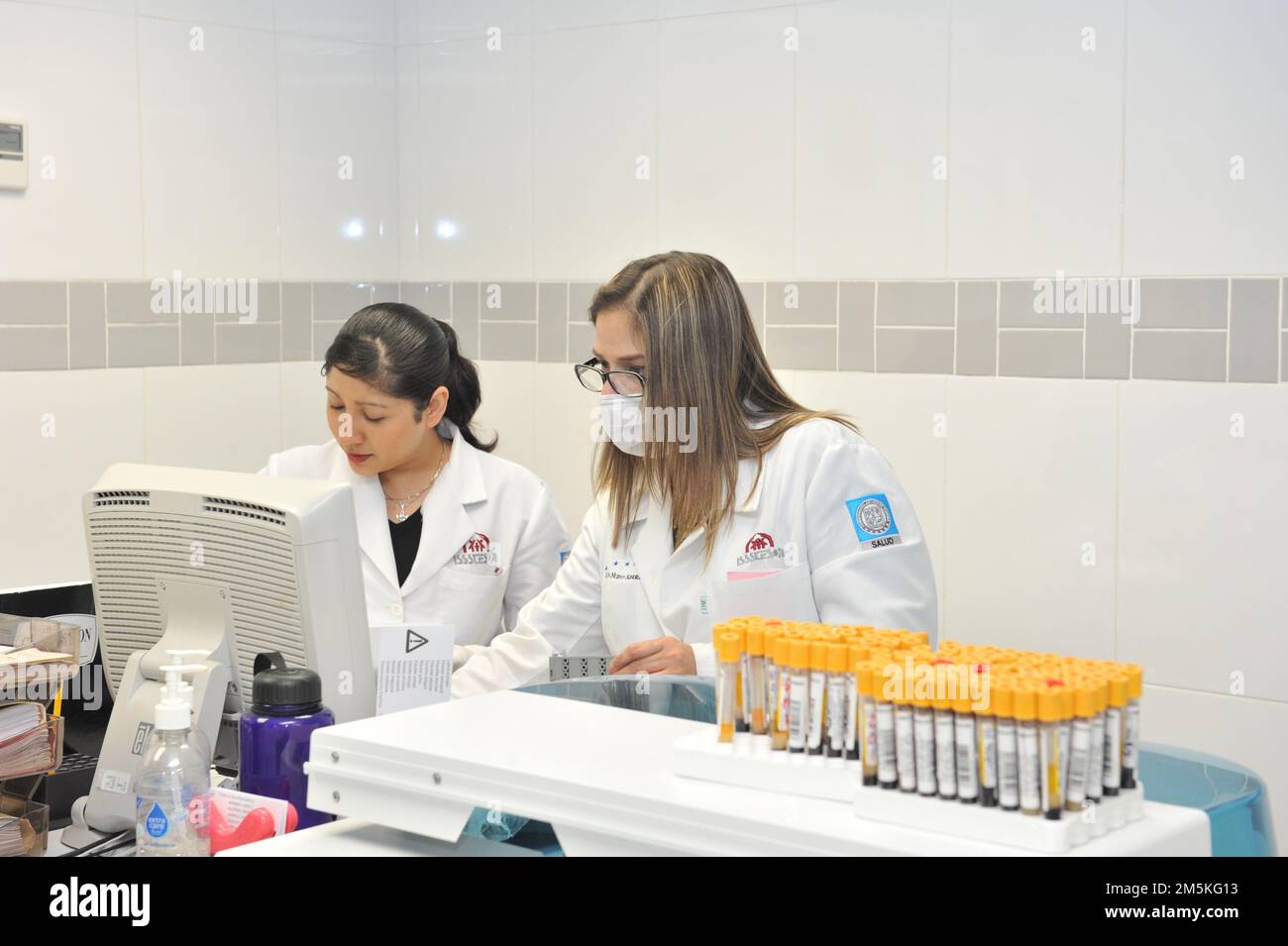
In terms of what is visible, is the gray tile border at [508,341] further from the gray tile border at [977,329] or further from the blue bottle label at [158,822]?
the blue bottle label at [158,822]

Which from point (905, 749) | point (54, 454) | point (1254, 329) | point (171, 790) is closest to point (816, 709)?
point (905, 749)

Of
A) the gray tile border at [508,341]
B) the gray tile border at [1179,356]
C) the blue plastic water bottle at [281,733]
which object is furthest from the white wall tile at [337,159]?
the blue plastic water bottle at [281,733]

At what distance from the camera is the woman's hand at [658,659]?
211cm

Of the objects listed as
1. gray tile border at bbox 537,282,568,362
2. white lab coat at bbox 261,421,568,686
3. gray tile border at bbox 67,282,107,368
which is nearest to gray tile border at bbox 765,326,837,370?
gray tile border at bbox 537,282,568,362

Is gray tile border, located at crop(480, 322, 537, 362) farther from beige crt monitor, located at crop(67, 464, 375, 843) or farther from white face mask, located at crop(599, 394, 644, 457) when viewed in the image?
beige crt monitor, located at crop(67, 464, 375, 843)

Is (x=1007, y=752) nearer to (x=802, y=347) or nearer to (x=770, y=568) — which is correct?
(x=770, y=568)

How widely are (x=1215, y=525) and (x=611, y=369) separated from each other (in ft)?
4.80

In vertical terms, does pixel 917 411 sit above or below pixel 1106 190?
below

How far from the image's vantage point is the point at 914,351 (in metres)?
3.46

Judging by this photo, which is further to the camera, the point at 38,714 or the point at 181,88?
the point at 181,88

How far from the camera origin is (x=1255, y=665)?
299cm

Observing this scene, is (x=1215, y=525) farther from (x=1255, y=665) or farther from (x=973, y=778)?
(x=973, y=778)
